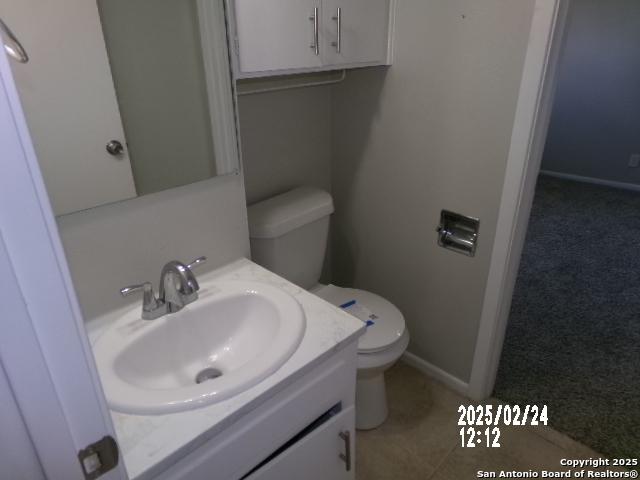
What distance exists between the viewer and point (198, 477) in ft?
2.82

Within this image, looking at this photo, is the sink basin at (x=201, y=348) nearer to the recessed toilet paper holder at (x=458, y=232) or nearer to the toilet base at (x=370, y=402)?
the toilet base at (x=370, y=402)

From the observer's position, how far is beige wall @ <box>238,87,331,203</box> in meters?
1.64

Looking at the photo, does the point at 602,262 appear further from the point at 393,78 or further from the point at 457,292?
the point at 393,78

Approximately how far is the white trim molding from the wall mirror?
0.86 metres

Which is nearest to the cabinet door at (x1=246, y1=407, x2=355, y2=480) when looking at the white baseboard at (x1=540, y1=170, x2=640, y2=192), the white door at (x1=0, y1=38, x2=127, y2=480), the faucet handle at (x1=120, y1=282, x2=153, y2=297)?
the faucet handle at (x1=120, y1=282, x2=153, y2=297)

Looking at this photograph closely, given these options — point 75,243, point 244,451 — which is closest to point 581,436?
point 244,451

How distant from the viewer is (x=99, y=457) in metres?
0.51

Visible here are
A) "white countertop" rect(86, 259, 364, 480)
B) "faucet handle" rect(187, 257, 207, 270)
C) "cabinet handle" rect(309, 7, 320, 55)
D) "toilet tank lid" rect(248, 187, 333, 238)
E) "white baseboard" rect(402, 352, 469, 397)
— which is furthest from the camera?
"white baseboard" rect(402, 352, 469, 397)

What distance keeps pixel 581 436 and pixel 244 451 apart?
4.63ft

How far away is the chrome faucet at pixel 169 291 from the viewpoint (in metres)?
1.05

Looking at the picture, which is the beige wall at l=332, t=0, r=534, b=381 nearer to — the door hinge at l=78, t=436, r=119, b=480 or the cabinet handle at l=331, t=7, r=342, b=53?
the cabinet handle at l=331, t=7, r=342, b=53

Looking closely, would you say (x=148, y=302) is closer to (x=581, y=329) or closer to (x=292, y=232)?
(x=292, y=232)

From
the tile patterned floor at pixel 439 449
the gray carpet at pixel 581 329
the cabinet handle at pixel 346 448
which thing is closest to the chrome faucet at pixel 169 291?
the cabinet handle at pixel 346 448

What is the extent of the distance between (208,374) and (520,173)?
110 centimetres
